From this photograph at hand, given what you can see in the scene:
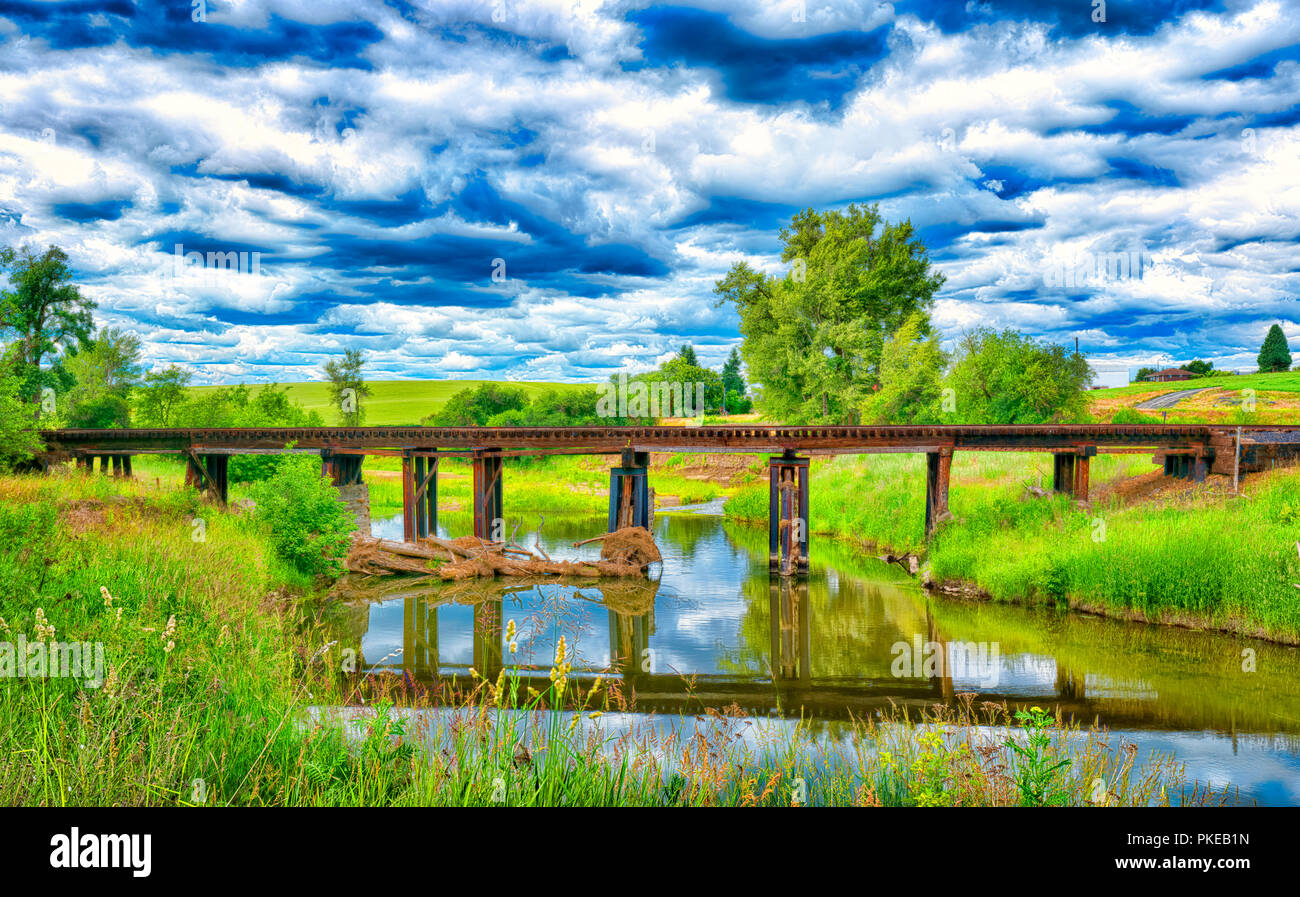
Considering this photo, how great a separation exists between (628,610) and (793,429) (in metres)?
7.93

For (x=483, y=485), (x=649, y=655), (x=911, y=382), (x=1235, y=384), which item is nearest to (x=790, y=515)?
(x=649, y=655)

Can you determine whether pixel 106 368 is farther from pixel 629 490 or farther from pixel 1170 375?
pixel 1170 375

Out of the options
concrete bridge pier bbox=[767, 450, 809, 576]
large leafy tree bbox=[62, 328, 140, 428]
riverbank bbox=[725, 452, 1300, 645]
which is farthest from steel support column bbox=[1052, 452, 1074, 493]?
large leafy tree bbox=[62, 328, 140, 428]

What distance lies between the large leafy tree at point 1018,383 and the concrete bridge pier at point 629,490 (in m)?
25.0

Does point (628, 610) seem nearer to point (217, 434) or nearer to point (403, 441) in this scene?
point (403, 441)

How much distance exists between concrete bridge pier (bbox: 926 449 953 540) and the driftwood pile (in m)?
9.25

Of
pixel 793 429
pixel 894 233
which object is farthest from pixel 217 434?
pixel 894 233

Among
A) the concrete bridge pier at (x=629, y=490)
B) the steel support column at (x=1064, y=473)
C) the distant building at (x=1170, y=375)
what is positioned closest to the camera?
the concrete bridge pier at (x=629, y=490)

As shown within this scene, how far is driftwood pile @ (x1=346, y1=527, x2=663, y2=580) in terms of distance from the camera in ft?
73.3

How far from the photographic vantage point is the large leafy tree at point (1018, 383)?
130 feet

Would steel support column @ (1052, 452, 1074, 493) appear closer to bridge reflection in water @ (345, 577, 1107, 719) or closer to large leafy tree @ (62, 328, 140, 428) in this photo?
bridge reflection in water @ (345, 577, 1107, 719)

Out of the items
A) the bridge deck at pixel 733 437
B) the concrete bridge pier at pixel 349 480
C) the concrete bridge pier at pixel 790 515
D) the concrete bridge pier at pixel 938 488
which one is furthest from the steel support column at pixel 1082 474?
the concrete bridge pier at pixel 349 480

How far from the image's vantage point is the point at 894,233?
4797 centimetres

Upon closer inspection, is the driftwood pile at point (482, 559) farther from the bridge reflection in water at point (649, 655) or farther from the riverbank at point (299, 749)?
the riverbank at point (299, 749)
